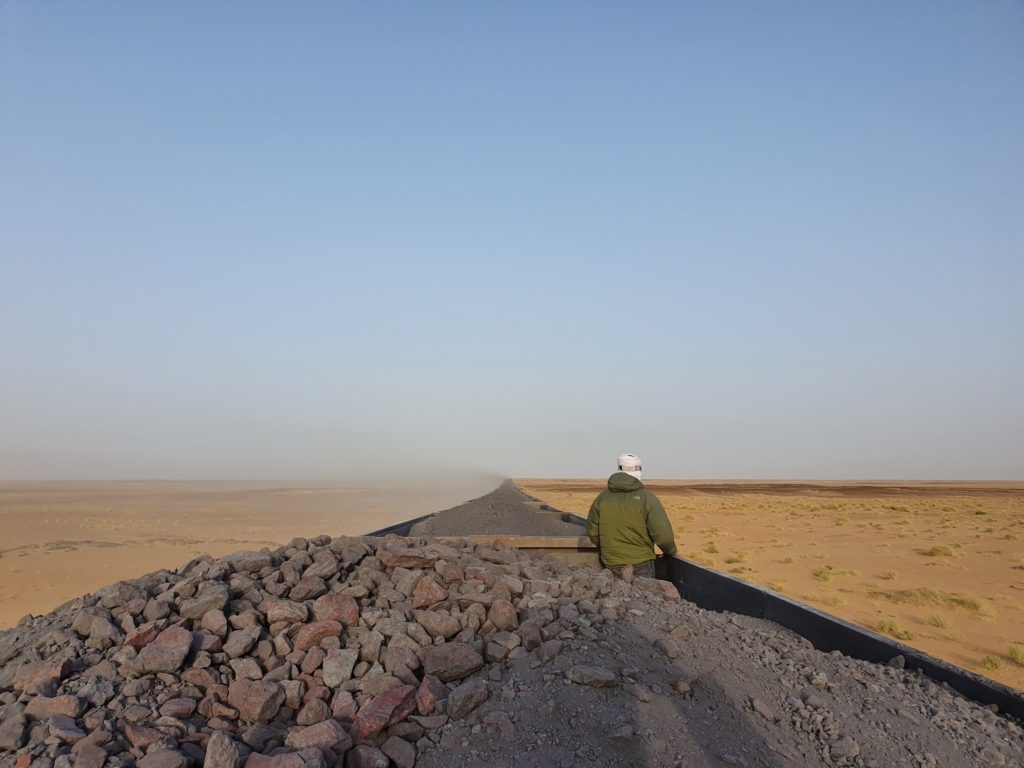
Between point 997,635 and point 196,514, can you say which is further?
point 196,514

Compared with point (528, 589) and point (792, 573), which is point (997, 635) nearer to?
point (792, 573)

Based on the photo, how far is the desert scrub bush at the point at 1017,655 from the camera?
7383 mm

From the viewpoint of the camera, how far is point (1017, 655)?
24.6 feet

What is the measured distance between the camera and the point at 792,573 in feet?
45.4

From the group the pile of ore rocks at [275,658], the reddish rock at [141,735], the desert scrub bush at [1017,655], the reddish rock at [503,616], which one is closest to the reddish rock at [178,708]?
the pile of ore rocks at [275,658]

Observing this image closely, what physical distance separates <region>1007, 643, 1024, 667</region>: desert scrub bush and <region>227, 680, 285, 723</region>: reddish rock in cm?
809

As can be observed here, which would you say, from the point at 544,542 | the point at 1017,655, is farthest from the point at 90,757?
the point at 1017,655

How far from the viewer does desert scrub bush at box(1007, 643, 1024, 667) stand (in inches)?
291

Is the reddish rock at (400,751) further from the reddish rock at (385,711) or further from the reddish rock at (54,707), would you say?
the reddish rock at (54,707)

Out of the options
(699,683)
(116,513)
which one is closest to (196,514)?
(116,513)

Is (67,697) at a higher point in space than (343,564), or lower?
lower

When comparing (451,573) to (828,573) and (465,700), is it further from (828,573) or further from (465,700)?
(828,573)

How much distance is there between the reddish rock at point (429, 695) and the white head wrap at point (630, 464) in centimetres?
377

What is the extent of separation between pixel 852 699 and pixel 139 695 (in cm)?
408
